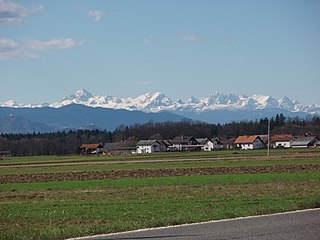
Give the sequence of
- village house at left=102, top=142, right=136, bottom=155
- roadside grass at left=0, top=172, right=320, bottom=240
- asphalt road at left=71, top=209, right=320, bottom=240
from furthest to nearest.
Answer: village house at left=102, top=142, right=136, bottom=155
roadside grass at left=0, top=172, right=320, bottom=240
asphalt road at left=71, top=209, right=320, bottom=240

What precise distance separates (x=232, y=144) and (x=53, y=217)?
173937 millimetres

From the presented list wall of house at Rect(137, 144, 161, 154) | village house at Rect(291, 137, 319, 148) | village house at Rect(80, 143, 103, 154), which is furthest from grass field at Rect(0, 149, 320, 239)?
village house at Rect(80, 143, 103, 154)

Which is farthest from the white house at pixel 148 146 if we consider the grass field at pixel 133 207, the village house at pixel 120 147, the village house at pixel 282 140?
the grass field at pixel 133 207

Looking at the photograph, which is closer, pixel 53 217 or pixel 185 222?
pixel 185 222

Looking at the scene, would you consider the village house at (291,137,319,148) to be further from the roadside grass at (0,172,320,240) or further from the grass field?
the roadside grass at (0,172,320,240)

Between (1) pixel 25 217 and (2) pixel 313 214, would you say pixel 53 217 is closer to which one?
(1) pixel 25 217

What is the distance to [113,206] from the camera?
2345 centimetres

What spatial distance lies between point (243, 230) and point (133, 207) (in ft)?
32.2

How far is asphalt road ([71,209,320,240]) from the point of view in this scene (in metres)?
12.6

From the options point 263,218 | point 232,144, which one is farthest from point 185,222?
point 232,144

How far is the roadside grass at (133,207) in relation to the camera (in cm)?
1554

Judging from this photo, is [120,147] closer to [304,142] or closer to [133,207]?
[304,142]

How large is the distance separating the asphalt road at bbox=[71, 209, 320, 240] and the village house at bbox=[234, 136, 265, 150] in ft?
526

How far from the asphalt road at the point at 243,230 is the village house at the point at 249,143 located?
160 meters
